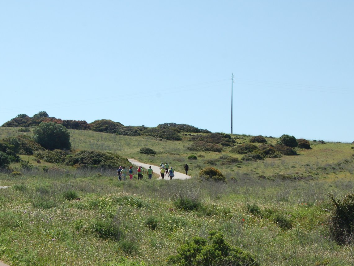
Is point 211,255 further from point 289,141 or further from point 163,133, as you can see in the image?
point 163,133

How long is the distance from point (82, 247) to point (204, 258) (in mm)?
2559

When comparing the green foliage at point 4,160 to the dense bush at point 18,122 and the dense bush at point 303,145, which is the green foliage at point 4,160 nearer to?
the dense bush at point 303,145

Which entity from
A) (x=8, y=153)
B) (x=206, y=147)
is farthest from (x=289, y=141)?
(x=8, y=153)

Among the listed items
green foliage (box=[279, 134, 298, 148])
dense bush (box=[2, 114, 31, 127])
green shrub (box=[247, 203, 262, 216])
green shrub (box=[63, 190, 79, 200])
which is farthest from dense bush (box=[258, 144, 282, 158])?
dense bush (box=[2, 114, 31, 127])

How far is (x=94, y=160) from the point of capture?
1521 inches

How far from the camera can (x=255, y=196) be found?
1942cm

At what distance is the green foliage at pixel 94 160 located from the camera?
123ft

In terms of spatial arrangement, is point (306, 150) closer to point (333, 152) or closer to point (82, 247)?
point (333, 152)

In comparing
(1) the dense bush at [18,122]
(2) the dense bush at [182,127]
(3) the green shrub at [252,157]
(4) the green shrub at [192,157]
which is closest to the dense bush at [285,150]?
(3) the green shrub at [252,157]

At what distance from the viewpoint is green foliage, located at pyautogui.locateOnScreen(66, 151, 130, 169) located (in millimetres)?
37531

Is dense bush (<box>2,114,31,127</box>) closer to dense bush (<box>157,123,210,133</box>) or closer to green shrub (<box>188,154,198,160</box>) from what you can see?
dense bush (<box>157,123,210,133</box>)

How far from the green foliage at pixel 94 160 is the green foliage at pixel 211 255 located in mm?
29496

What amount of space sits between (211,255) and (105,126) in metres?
74.9

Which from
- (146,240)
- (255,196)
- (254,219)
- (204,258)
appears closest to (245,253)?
(204,258)
